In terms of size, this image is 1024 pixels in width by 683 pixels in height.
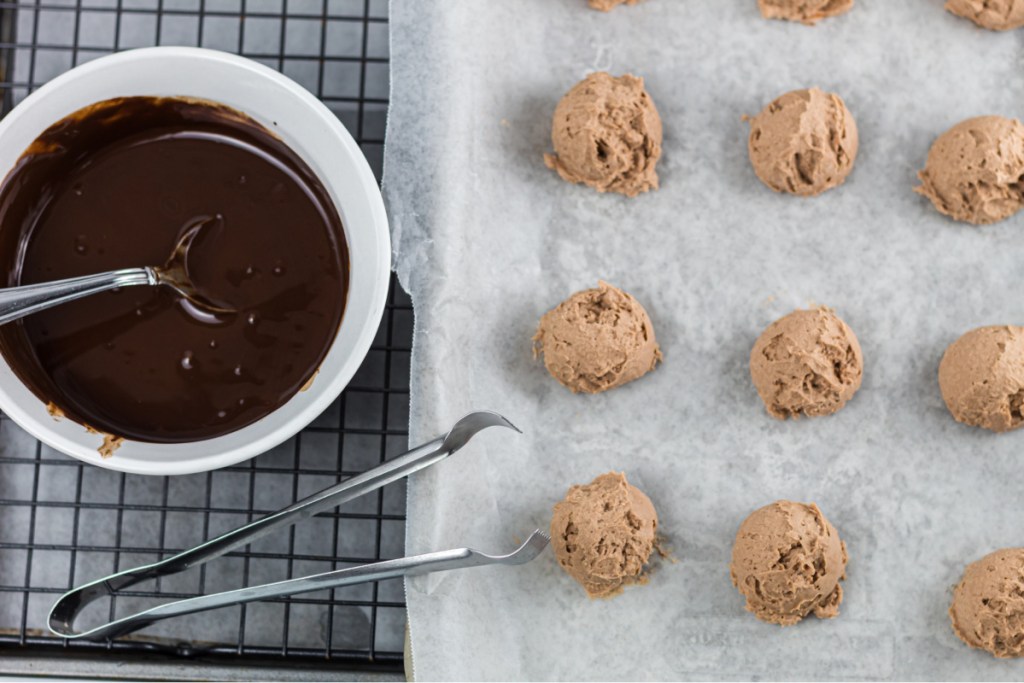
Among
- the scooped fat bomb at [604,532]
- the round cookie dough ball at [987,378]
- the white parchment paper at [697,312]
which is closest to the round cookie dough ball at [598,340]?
the white parchment paper at [697,312]

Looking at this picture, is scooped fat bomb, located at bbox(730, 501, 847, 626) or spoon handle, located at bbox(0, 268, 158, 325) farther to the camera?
scooped fat bomb, located at bbox(730, 501, 847, 626)

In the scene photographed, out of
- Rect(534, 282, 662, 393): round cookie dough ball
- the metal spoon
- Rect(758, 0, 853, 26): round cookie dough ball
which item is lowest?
Rect(534, 282, 662, 393): round cookie dough ball

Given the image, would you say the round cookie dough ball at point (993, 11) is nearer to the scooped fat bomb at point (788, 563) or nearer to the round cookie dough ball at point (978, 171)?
the round cookie dough ball at point (978, 171)

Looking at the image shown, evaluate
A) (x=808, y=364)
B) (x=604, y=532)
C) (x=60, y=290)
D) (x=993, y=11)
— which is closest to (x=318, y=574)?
(x=604, y=532)

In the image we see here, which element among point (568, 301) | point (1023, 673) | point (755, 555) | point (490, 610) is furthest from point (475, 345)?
point (1023, 673)

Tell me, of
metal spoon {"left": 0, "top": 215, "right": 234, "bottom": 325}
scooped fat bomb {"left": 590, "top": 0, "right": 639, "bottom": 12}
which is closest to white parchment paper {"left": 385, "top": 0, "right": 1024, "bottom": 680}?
scooped fat bomb {"left": 590, "top": 0, "right": 639, "bottom": 12}

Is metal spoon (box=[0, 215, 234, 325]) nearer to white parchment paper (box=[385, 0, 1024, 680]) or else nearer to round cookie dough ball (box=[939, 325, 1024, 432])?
white parchment paper (box=[385, 0, 1024, 680])
